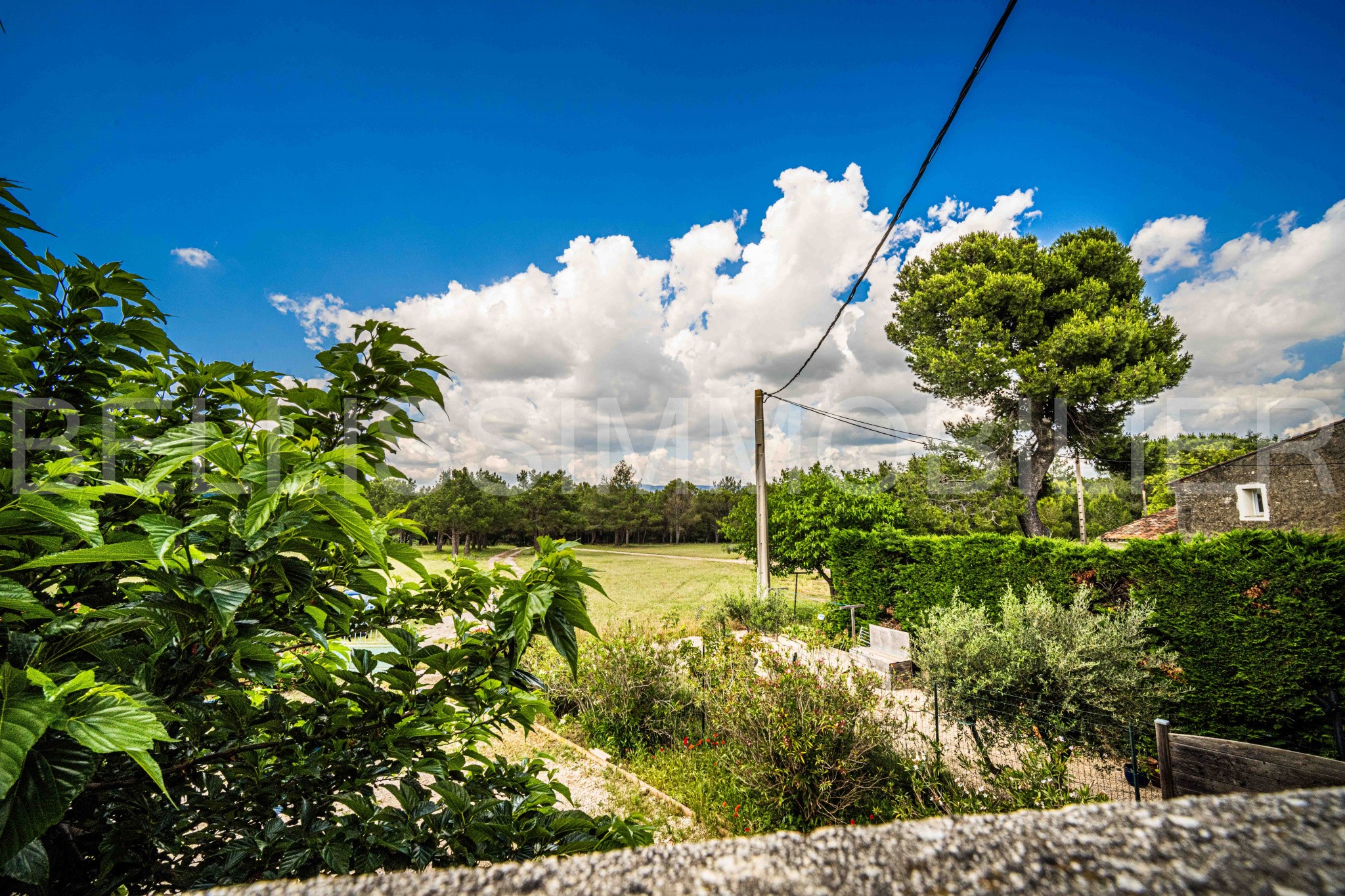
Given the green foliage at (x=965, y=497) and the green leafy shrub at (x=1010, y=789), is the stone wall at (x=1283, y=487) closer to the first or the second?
the green foliage at (x=965, y=497)

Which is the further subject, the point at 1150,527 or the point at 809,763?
the point at 1150,527

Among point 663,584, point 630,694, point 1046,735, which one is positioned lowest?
point 663,584

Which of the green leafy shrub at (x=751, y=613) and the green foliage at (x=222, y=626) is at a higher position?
the green foliage at (x=222, y=626)

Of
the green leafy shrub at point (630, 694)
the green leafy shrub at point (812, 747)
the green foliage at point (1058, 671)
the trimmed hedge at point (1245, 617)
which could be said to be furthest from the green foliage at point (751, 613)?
the green leafy shrub at point (812, 747)

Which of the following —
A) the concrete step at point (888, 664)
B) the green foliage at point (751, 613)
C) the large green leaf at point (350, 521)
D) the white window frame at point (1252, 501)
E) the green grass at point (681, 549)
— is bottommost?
the green grass at point (681, 549)

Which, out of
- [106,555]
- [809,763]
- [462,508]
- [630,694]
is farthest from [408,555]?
[462,508]

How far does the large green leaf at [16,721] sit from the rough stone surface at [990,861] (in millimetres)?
350

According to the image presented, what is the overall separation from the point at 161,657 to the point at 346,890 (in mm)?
942

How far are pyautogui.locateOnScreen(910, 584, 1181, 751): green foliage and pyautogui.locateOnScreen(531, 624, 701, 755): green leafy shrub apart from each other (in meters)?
3.58

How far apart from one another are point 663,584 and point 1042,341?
20014 millimetres

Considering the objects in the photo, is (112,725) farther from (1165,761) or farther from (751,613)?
(751,613)

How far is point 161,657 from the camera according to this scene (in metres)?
1.04

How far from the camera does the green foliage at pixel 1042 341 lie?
1867 centimetres

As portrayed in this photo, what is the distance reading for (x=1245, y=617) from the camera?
6.69 meters
